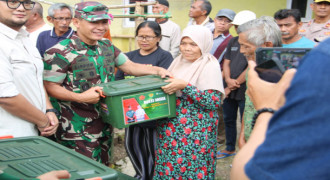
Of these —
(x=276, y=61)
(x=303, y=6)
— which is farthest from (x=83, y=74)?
(x=303, y=6)

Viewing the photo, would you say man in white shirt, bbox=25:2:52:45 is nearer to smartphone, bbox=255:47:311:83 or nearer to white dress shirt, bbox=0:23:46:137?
white dress shirt, bbox=0:23:46:137

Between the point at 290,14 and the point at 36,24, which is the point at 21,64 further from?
the point at 290,14

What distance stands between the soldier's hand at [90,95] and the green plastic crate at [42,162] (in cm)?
75

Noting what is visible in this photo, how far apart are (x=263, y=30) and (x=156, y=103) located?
3.60 ft

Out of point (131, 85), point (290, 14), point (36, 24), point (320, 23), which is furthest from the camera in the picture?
point (36, 24)

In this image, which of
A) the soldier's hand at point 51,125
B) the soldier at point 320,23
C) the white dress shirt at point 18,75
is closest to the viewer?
the white dress shirt at point 18,75

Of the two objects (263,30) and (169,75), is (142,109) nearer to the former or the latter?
(169,75)

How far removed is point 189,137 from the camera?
2.79 metres

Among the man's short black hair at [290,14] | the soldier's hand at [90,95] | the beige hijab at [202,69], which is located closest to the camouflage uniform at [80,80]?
the soldier's hand at [90,95]

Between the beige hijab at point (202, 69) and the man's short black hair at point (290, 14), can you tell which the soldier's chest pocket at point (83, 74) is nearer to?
the beige hijab at point (202, 69)

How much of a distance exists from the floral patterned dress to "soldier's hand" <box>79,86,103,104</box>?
72 centimetres

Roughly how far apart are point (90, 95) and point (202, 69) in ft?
3.46

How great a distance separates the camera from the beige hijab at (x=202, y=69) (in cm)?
277

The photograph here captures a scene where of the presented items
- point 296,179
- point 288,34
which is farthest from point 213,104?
point 296,179
